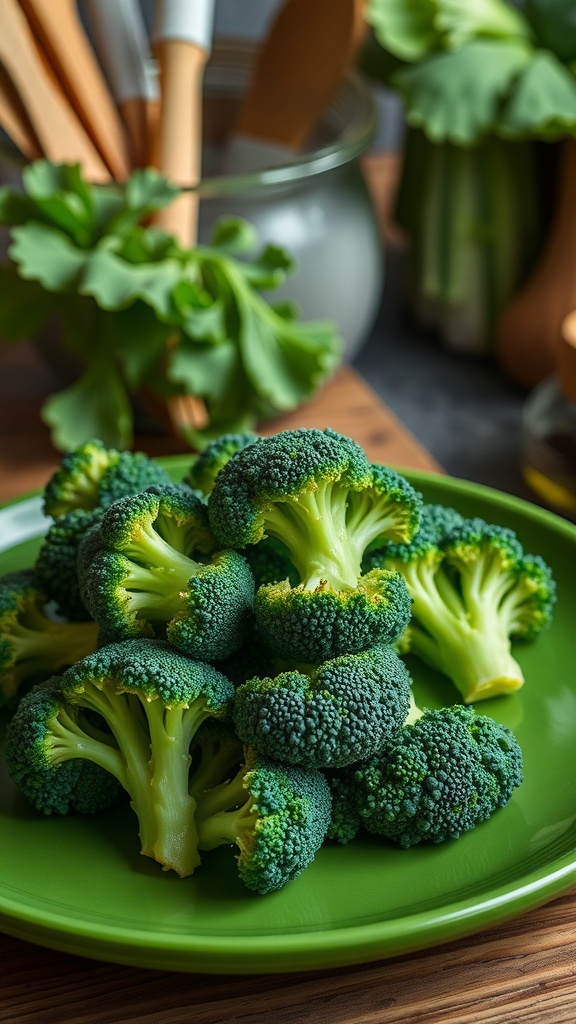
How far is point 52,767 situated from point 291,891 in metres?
0.20

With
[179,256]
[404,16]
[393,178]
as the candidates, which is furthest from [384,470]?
[393,178]

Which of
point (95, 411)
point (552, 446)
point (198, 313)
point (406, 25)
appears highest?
point (406, 25)

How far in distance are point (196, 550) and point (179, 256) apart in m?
0.52

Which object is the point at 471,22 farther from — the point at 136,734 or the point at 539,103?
the point at 136,734

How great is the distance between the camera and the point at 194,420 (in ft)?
4.84

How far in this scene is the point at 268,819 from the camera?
775 millimetres

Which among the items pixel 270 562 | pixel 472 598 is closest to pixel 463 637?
pixel 472 598

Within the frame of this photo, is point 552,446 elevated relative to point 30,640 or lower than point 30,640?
lower

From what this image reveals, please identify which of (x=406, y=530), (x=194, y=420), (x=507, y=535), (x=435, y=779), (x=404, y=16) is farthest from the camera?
(x=404, y=16)

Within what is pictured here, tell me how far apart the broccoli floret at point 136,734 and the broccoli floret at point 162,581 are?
23 mm

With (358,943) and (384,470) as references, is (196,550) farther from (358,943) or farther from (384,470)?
(358,943)

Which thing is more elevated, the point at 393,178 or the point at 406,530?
the point at 406,530

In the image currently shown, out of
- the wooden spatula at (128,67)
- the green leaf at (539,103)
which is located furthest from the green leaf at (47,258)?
the green leaf at (539,103)

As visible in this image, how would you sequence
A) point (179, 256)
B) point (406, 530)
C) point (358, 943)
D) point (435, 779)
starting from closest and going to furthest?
1. point (358, 943)
2. point (435, 779)
3. point (406, 530)
4. point (179, 256)
